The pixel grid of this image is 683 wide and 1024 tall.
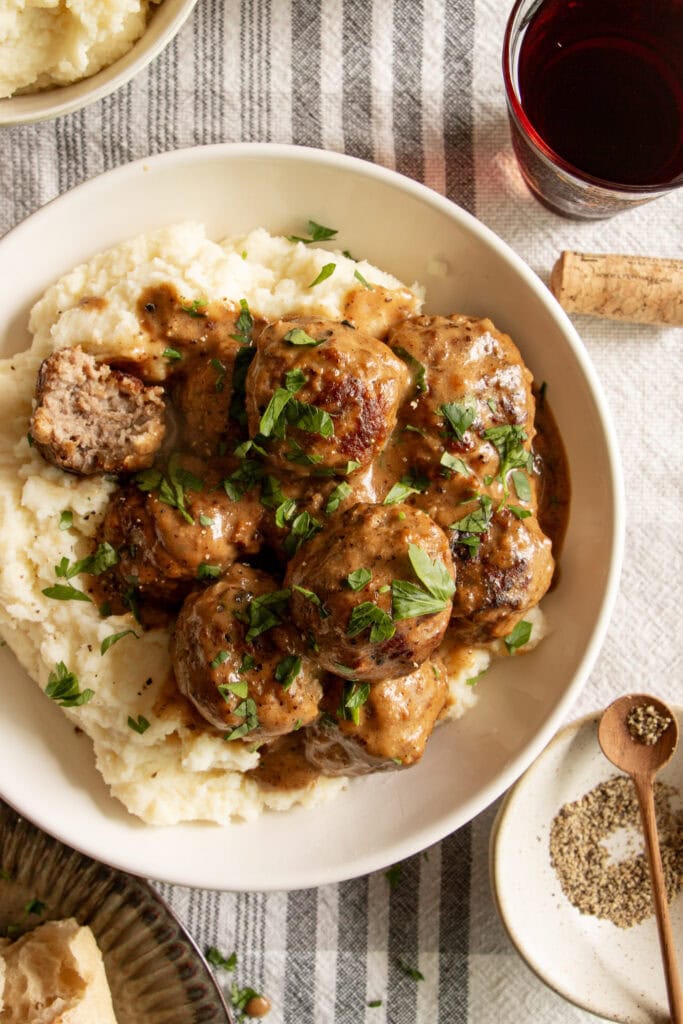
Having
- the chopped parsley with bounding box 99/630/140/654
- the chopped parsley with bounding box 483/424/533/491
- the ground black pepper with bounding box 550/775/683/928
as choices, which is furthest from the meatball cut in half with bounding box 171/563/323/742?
the ground black pepper with bounding box 550/775/683/928

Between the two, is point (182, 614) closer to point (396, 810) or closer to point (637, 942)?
point (396, 810)

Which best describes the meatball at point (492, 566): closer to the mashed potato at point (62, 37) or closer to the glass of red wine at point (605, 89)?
the glass of red wine at point (605, 89)

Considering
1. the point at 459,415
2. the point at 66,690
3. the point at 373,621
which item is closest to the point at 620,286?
the point at 459,415

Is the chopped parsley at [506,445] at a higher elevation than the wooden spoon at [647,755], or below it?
higher

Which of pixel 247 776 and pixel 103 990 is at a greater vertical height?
pixel 247 776

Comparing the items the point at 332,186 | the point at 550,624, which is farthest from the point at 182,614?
the point at 332,186

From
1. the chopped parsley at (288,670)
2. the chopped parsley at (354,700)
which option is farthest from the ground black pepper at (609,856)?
the chopped parsley at (288,670)
